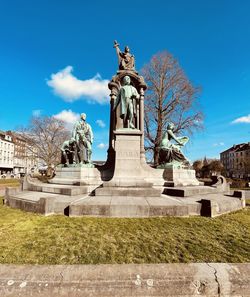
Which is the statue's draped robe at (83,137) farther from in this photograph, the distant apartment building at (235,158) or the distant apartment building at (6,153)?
the distant apartment building at (235,158)

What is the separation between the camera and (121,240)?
3.93 meters

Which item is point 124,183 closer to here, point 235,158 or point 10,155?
point 10,155

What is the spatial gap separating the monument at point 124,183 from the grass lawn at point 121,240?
43 centimetres

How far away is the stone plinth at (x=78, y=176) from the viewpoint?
9.62 m

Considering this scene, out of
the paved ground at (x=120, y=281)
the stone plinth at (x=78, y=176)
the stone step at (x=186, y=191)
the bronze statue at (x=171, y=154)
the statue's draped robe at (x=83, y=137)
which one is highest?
the statue's draped robe at (x=83, y=137)

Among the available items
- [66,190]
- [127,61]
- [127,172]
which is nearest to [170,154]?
[127,172]

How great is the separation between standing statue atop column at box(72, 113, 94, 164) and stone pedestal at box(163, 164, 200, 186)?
435 cm

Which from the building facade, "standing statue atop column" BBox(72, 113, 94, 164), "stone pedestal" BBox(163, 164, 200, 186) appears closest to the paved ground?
"stone pedestal" BBox(163, 164, 200, 186)

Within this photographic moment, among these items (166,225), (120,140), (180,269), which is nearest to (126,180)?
(120,140)

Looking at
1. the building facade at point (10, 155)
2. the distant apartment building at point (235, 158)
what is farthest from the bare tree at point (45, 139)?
the distant apartment building at point (235, 158)

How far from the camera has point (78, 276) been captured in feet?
7.58

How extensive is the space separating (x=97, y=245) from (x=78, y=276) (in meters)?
1.39

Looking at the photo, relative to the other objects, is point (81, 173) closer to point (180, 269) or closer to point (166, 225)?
point (166, 225)

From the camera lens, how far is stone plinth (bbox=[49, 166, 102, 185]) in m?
9.62
